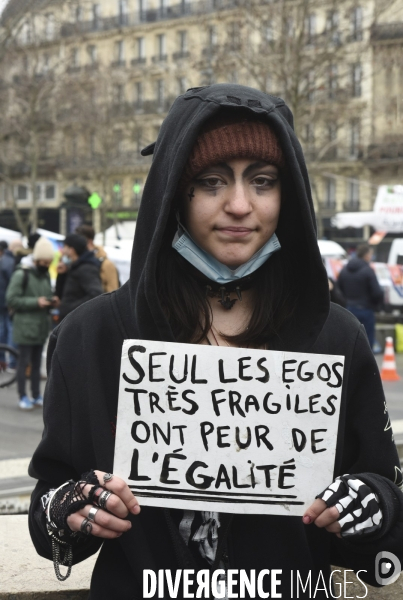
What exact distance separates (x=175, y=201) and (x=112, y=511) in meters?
0.69

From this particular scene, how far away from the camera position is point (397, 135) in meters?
31.5

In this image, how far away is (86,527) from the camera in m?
1.78

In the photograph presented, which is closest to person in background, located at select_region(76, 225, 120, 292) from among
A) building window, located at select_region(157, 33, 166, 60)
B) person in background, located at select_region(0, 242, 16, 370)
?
person in background, located at select_region(0, 242, 16, 370)

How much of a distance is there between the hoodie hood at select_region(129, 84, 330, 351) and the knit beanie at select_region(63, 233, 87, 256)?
22.4ft

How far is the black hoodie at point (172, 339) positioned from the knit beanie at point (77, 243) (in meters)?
6.83

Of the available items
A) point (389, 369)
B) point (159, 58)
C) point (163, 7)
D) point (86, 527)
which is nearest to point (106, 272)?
point (389, 369)

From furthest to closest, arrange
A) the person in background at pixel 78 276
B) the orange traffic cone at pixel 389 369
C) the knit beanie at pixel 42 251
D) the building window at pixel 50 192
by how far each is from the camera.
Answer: the building window at pixel 50 192 < the orange traffic cone at pixel 389 369 < the knit beanie at pixel 42 251 < the person in background at pixel 78 276

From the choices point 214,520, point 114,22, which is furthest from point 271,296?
point 114,22

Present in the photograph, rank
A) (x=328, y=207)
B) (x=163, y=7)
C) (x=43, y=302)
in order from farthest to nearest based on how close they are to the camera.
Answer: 1. (x=163, y=7)
2. (x=328, y=207)
3. (x=43, y=302)

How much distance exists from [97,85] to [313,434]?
38118 mm

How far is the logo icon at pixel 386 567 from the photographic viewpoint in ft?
6.49

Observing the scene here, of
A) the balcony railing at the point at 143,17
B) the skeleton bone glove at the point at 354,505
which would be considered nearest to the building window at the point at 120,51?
the balcony railing at the point at 143,17

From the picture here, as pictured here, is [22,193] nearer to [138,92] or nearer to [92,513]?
[138,92]

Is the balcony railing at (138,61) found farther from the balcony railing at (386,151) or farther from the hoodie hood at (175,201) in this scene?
the hoodie hood at (175,201)
